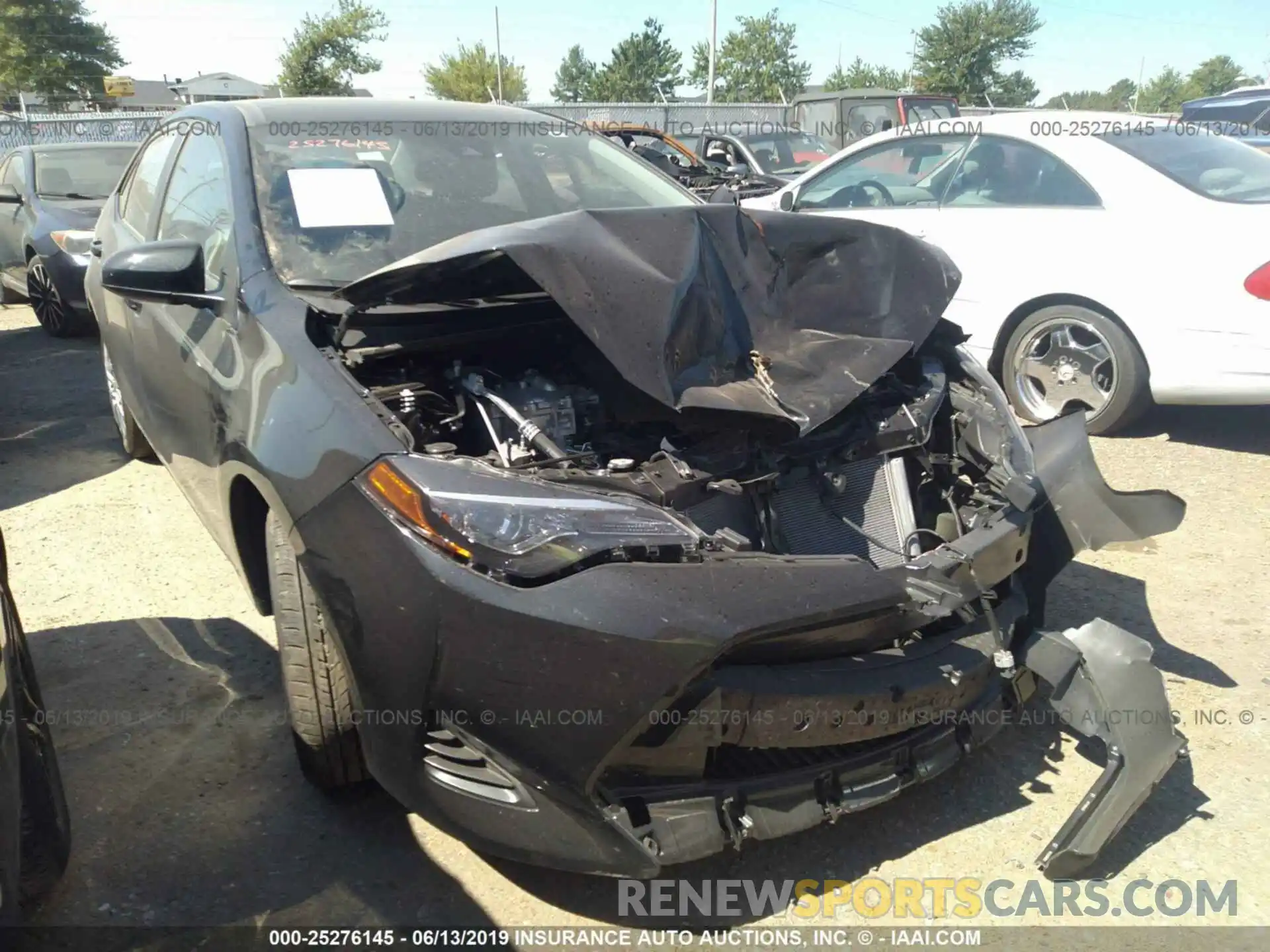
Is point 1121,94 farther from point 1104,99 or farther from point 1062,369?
point 1062,369

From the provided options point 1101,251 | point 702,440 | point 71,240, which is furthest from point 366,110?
point 71,240

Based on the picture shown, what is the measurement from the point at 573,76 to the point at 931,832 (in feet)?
231

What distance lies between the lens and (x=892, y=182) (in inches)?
250

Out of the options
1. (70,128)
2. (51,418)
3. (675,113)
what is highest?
(675,113)

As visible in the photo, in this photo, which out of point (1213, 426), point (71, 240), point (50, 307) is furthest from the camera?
point (50, 307)

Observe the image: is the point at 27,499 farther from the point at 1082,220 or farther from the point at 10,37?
the point at 10,37

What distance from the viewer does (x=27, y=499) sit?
4.88 metres

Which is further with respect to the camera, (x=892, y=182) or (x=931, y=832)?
(x=892, y=182)

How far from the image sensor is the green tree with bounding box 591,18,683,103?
5009 centimetres

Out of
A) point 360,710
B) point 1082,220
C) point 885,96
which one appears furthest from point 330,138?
point 885,96

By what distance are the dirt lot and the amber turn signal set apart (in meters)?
0.93

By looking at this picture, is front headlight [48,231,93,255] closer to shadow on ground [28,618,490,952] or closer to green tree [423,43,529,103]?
shadow on ground [28,618,490,952]

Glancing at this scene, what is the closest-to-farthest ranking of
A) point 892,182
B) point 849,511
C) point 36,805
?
point 36,805
point 849,511
point 892,182

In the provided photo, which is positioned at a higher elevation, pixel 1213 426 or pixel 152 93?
pixel 152 93
